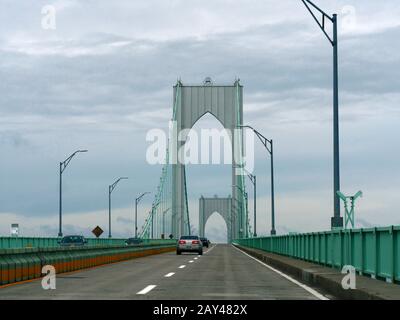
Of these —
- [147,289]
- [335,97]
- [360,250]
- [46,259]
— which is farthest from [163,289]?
[335,97]

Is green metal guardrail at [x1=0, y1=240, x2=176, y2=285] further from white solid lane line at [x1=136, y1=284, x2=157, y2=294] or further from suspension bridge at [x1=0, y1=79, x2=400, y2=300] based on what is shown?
white solid lane line at [x1=136, y1=284, x2=157, y2=294]

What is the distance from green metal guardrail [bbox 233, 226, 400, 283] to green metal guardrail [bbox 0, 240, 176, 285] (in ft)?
26.6

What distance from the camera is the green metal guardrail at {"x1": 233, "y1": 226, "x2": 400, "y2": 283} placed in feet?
55.8

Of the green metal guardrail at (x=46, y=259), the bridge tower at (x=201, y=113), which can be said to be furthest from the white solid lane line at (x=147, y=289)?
the bridge tower at (x=201, y=113)

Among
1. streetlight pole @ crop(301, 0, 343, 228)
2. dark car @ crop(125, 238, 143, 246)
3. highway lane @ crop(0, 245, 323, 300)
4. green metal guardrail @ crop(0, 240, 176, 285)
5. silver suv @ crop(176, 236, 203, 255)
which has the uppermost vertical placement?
streetlight pole @ crop(301, 0, 343, 228)

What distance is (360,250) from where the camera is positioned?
67.3ft

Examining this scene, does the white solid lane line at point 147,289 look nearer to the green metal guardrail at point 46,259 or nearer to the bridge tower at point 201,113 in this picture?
the green metal guardrail at point 46,259

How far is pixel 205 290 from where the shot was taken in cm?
1802

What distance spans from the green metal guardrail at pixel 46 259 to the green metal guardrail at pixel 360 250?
8.09 metres

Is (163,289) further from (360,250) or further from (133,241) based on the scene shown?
(133,241)

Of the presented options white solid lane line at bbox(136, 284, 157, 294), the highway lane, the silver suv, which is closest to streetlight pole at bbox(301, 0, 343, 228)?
the highway lane

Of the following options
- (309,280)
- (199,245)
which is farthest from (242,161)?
(309,280)

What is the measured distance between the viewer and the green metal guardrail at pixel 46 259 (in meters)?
20.4
